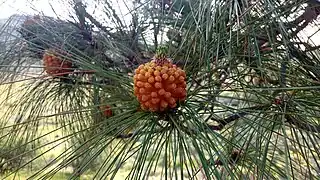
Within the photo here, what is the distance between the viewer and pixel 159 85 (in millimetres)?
362

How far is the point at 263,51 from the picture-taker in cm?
50

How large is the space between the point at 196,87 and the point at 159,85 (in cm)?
10

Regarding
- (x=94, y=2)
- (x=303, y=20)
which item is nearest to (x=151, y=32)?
(x=94, y=2)

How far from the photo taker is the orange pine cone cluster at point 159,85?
14.3 inches

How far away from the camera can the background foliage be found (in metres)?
0.37

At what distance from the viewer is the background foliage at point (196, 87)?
1.22 feet

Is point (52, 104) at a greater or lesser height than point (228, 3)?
lesser

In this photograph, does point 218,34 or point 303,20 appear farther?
point 303,20

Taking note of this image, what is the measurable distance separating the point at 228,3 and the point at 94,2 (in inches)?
14.4

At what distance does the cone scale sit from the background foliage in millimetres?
21

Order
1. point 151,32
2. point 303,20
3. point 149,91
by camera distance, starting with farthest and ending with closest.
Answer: point 151,32, point 303,20, point 149,91

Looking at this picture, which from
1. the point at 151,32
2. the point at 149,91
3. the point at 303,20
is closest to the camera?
the point at 149,91

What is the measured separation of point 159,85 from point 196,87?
95mm

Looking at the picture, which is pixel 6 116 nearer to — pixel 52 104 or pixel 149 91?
pixel 52 104
